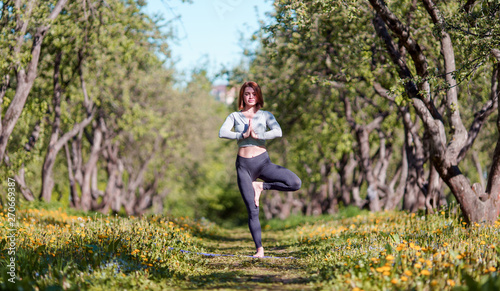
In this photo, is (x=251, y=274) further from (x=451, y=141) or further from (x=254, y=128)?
(x=451, y=141)

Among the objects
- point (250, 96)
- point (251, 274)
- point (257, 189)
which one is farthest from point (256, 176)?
point (251, 274)

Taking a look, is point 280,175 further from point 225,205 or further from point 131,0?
point 225,205

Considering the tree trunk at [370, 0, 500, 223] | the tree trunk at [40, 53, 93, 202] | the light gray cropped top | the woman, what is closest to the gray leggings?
the woman

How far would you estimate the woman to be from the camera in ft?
22.0

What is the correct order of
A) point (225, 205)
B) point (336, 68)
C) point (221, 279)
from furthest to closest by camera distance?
point (225, 205), point (336, 68), point (221, 279)

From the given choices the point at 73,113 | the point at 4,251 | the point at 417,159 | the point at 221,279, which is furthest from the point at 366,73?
the point at 73,113

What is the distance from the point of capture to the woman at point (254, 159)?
6.72 metres

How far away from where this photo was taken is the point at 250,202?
6734mm

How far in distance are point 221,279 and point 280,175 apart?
1866 millimetres

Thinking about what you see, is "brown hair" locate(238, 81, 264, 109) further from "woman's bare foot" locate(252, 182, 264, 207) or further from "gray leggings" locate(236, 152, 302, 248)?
"woman's bare foot" locate(252, 182, 264, 207)

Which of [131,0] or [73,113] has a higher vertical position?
[131,0]

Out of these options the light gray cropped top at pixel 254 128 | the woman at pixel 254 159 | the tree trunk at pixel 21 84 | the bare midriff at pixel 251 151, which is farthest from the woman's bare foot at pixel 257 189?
the tree trunk at pixel 21 84

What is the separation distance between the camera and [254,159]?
22.1 feet

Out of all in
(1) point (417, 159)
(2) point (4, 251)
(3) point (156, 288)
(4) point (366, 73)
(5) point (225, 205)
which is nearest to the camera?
(3) point (156, 288)
